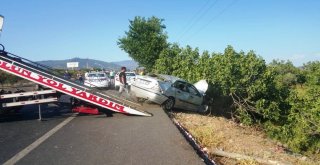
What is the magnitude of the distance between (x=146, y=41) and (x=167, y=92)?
32.7 m

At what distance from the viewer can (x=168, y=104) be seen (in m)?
17.2

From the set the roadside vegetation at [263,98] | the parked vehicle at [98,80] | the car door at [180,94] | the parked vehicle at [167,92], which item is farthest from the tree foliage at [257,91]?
the parked vehicle at [98,80]

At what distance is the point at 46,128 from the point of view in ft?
36.7

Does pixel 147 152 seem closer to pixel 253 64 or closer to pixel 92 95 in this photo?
pixel 92 95

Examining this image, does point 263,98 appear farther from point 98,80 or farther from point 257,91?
point 98,80

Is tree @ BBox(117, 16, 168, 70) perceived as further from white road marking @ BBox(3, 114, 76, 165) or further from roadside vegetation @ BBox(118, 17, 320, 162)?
white road marking @ BBox(3, 114, 76, 165)

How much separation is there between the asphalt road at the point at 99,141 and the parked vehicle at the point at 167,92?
3360 millimetres

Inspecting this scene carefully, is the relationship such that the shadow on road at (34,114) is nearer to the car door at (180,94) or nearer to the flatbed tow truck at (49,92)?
the flatbed tow truck at (49,92)

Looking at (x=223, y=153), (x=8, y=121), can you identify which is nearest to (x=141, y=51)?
(x=8, y=121)

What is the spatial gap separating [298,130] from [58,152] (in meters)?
12.2

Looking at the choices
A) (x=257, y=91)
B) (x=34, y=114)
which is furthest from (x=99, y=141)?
(x=257, y=91)

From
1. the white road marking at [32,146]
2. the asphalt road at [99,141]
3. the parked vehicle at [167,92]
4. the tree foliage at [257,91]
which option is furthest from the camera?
the tree foliage at [257,91]

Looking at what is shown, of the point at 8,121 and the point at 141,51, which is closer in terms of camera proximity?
the point at 8,121

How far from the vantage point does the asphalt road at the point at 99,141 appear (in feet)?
24.2
